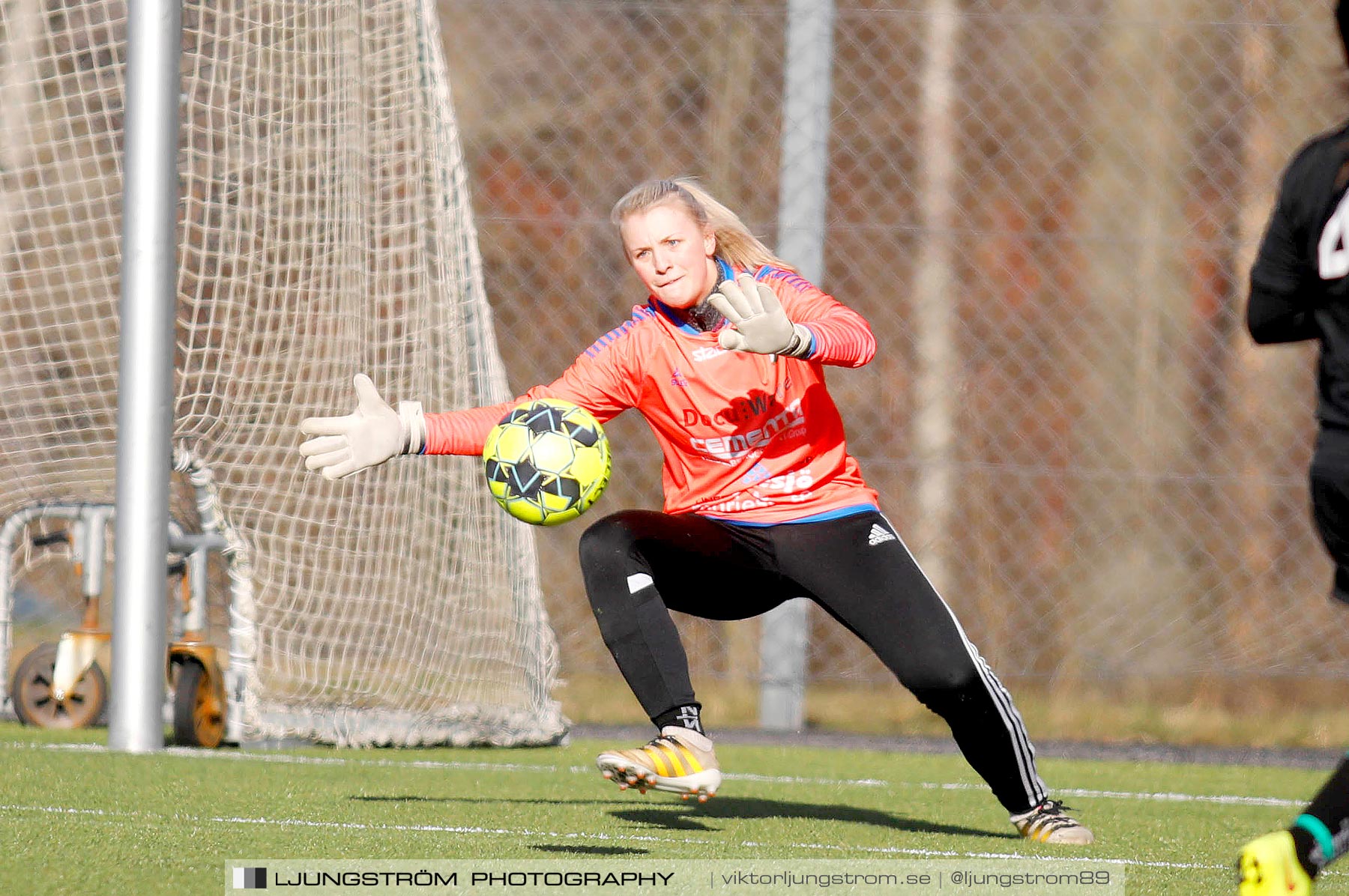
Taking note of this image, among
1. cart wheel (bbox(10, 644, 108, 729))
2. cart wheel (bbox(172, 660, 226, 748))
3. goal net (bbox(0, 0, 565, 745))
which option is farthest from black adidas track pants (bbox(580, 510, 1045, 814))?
cart wheel (bbox(10, 644, 108, 729))

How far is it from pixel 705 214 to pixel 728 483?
0.67 m

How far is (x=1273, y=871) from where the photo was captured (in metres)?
2.44

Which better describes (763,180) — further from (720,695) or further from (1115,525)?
(720,695)

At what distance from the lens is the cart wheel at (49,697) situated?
6.09 m

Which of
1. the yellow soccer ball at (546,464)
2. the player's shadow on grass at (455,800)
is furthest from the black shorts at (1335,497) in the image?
the player's shadow on grass at (455,800)

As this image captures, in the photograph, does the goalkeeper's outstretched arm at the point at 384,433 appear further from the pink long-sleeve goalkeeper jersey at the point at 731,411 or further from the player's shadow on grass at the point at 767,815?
the player's shadow on grass at the point at 767,815

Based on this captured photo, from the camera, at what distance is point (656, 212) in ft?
13.4

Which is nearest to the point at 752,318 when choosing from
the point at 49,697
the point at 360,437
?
the point at 360,437

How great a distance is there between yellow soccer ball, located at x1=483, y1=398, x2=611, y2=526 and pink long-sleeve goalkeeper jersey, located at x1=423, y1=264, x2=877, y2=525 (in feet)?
0.67

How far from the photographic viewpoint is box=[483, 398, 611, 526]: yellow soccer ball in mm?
3795

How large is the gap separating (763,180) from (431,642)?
4767 mm

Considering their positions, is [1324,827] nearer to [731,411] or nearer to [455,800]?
[731,411]

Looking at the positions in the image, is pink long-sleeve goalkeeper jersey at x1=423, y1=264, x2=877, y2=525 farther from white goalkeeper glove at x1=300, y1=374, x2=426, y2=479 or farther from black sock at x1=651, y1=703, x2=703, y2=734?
black sock at x1=651, y1=703, x2=703, y2=734

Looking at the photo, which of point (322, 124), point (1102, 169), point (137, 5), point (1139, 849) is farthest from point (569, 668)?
point (1102, 169)
